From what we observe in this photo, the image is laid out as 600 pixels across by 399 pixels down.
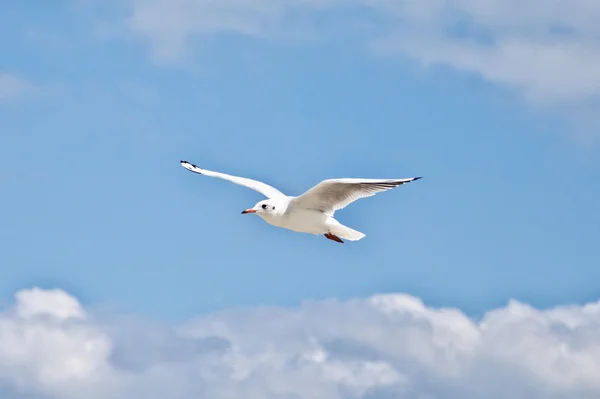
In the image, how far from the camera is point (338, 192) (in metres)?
22.1

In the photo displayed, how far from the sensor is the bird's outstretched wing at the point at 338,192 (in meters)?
21.3

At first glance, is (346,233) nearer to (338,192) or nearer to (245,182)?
(338,192)

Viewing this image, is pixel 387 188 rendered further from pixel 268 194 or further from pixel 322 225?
pixel 268 194

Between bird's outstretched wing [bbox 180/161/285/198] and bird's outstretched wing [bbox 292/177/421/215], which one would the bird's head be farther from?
bird's outstretched wing [bbox 180/161/285/198]

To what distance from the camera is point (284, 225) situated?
22.7 m

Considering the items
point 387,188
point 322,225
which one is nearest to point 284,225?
point 322,225

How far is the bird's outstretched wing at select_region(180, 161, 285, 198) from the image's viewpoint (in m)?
26.0

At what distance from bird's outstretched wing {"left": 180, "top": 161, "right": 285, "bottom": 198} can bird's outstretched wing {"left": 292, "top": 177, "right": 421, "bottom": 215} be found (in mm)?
3054

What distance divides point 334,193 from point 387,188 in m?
1.18

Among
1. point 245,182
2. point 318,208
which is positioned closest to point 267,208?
point 318,208

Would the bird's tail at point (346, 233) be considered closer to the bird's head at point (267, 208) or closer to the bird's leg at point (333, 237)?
the bird's leg at point (333, 237)

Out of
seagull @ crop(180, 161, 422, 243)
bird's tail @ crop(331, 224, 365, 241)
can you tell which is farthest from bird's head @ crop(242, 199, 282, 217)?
bird's tail @ crop(331, 224, 365, 241)

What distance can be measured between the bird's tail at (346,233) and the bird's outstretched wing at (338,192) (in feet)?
1.27

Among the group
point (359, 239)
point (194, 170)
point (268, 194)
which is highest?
point (194, 170)
